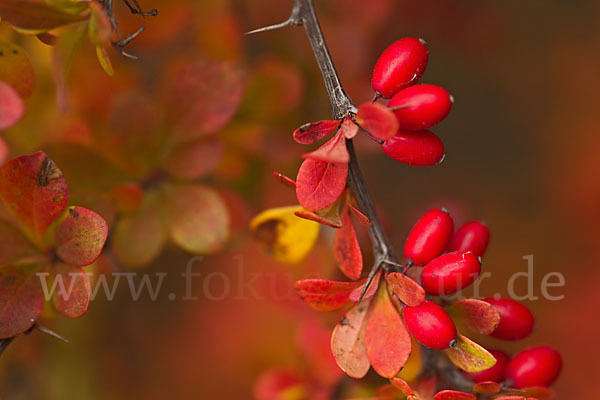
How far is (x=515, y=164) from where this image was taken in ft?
5.00

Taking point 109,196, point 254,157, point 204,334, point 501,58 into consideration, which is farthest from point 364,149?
point 501,58

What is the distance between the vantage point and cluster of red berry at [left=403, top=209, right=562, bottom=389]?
1.81ft

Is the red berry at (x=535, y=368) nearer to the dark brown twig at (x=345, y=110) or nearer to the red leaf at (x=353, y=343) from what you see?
the dark brown twig at (x=345, y=110)

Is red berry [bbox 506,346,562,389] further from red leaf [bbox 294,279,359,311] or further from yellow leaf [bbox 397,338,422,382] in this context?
red leaf [bbox 294,279,359,311]

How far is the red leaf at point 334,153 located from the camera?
1.62ft

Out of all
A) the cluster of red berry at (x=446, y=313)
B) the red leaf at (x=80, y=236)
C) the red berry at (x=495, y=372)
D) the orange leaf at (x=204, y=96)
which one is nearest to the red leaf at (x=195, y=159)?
the orange leaf at (x=204, y=96)

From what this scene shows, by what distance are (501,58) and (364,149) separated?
2.26 ft

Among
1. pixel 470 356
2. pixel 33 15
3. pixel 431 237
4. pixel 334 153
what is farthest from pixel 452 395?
pixel 33 15

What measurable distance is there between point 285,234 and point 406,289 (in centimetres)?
23

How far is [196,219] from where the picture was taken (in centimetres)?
79

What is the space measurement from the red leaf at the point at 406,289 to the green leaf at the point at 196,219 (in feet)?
0.92

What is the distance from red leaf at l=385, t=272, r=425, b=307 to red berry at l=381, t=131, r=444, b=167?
11 cm

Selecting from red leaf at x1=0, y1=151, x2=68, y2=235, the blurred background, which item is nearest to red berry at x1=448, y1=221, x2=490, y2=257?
the blurred background

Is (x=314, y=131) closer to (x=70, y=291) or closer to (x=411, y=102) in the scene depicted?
(x=411, y=102)
